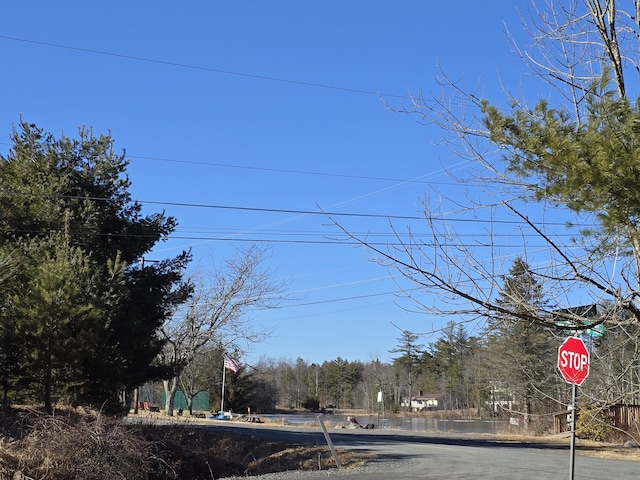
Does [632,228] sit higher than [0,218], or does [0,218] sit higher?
[0,218]

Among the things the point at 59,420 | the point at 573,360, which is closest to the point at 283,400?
the point at 59,420

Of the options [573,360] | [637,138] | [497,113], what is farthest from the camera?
[573,360]

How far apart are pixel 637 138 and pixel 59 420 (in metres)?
13.7

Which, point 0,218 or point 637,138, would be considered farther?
point 0,218

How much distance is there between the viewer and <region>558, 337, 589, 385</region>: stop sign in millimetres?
8453

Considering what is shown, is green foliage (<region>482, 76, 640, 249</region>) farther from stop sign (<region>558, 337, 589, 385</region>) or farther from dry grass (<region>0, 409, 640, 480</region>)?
dry grass (<region>0, 409, 640, 480</region>)

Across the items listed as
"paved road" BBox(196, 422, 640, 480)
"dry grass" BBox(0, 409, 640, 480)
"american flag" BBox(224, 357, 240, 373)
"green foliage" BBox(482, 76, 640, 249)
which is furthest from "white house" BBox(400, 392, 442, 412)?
"green foliage" BBox(482, 76, 640, 249)

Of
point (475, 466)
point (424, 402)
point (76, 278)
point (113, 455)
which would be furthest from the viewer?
point (424, 402)

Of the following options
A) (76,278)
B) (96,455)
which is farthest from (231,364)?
(96,455)

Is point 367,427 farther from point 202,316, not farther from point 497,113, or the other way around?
point 497,113

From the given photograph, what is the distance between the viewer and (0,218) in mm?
22859

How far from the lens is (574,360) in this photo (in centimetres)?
855

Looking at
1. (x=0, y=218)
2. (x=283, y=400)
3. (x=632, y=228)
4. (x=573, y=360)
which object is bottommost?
(x=283, y=400)

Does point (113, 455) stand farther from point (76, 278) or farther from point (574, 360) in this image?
point (574, 360)
